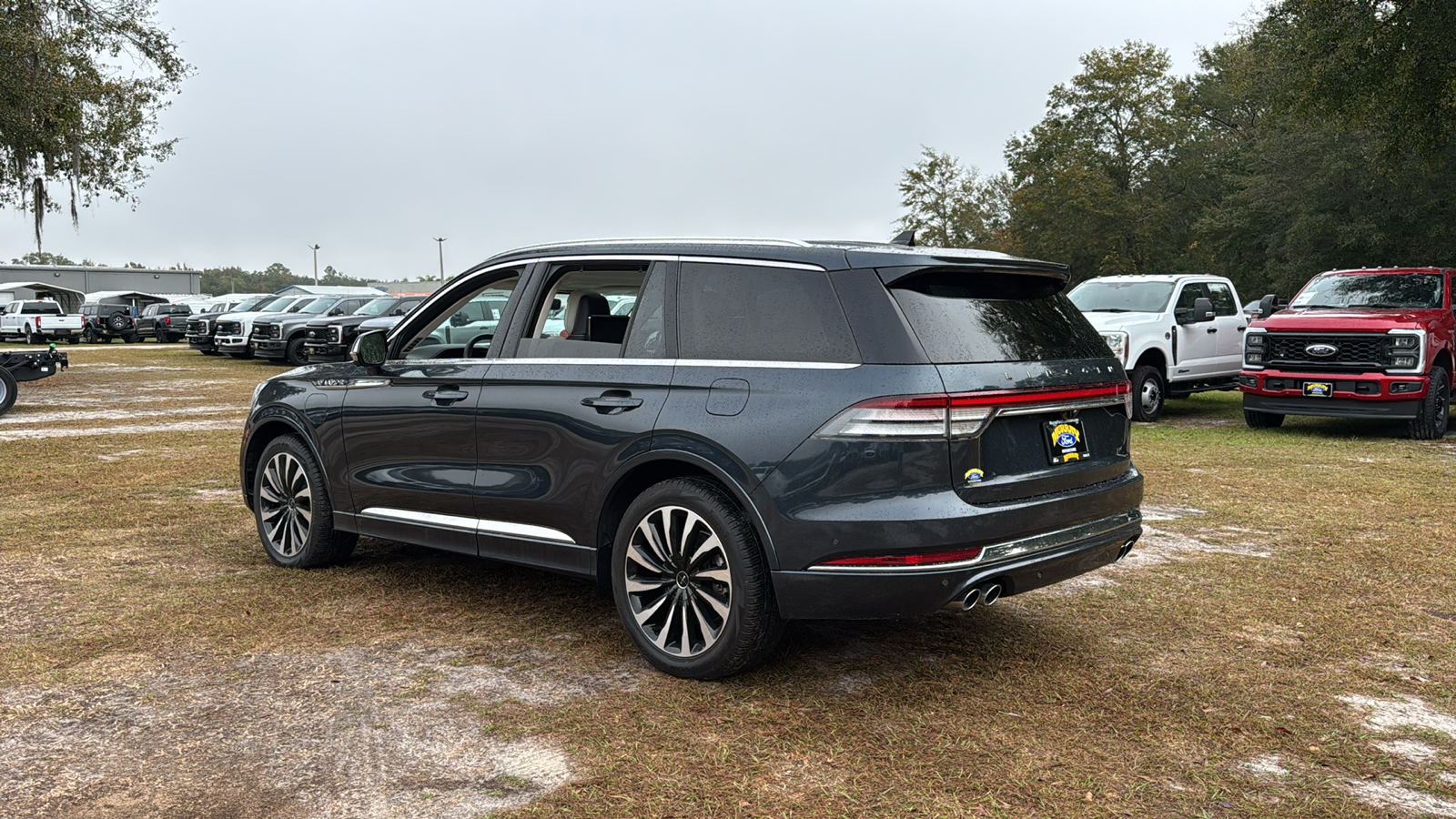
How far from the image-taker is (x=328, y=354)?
86.2 feet

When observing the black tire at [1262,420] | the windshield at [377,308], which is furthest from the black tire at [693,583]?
the windshield at [377,308]

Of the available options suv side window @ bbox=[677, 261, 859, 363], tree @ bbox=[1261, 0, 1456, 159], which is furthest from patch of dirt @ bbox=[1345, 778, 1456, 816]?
tree @ bbox=[1261, 0, 1456, 159]

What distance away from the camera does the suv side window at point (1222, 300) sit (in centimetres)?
1666

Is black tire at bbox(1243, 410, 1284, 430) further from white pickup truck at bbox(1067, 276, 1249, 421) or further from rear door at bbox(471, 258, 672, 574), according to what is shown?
rear door at bbox(471, 258, 672, 574)

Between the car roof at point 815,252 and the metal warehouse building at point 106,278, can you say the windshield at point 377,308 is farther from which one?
the metal warehouse building at point 106,278

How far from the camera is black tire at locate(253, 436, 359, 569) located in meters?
6.34

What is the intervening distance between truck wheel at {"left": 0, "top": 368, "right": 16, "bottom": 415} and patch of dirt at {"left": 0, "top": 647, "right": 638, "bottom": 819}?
1281 cm

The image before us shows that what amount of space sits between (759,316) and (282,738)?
2.28 meters

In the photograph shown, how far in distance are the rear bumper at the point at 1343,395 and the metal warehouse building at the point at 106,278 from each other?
285 ft

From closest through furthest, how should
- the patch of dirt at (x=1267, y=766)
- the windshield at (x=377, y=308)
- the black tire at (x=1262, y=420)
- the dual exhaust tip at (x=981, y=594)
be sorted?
the patch of dirt at (x=1267, y=766)
the dual exhaust tip at (x=981, y=594)
the black tire at (x=1262, y=420)
the windshield at (x=377, y=308)

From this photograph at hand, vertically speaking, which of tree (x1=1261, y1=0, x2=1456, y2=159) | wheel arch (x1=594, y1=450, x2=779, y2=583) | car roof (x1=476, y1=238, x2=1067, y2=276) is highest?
tree (x1=1261, y1=0, x2=1456, y2=159)

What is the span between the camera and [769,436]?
4.29 meters

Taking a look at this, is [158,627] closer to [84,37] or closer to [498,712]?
[498,712]

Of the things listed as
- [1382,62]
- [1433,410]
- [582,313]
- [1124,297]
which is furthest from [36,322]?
[582,313]
